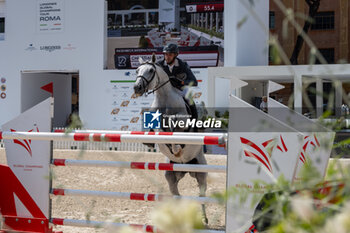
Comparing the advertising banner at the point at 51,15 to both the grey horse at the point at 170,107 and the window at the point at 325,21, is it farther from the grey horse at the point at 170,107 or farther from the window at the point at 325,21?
the window at the point at 325,21

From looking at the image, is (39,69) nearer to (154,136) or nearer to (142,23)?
(142,23)

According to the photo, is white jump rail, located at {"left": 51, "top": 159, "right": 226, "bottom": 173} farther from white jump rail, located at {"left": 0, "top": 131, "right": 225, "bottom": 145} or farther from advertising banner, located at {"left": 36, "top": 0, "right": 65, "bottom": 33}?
advertising banner, located at {"left": 36, "top": 0, "right": 65, "bottom": 33}

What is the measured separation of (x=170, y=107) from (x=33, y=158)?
192 centimetres

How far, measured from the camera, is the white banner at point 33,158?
4785mm

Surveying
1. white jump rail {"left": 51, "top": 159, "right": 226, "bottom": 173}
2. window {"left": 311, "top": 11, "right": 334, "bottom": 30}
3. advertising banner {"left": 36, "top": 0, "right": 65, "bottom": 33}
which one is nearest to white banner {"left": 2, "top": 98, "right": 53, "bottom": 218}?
white jump rail {"left": 51, "top": 159, "right": 226, "bottom": 173}

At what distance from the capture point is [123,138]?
435 centimetres

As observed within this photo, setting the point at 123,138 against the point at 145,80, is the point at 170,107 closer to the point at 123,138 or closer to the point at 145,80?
the point at 145,80

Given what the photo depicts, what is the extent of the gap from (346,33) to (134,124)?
21354 millimetres

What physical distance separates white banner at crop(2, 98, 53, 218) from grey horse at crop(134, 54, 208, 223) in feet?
5.18

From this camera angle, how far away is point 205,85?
22984 millimetres

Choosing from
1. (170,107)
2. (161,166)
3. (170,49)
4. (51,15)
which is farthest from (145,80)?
(51,15)

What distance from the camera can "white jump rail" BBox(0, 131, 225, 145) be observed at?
4.12 meters

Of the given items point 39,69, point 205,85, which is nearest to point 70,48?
point 39,69

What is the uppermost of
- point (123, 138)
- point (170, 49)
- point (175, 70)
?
point (170, 49)
